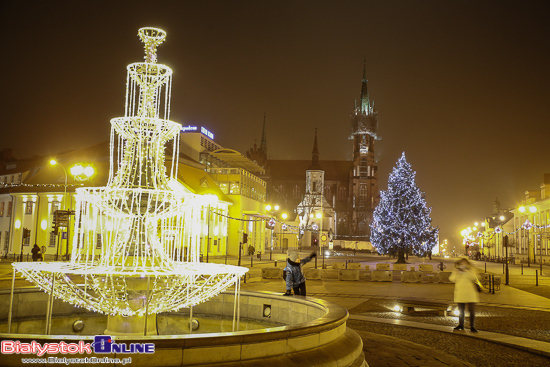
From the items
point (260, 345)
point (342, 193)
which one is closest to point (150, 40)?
point (260, 345)

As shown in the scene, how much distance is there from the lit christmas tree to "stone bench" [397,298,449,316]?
33.6 meters

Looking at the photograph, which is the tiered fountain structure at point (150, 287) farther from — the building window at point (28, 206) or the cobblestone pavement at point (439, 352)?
the building window at point (28, 206)

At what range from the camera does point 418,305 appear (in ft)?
61.5

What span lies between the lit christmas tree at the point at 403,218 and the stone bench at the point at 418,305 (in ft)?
110

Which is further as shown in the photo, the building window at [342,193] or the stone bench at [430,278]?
the building window at [342,193]

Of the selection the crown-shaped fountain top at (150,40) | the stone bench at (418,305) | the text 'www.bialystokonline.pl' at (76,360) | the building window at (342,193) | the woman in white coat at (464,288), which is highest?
the building window at (342,193)

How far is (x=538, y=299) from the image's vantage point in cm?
2106

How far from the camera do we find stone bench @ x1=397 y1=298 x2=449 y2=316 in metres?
17.1

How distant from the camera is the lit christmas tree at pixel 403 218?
2101 inches

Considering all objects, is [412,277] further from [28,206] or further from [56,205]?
[28,206]

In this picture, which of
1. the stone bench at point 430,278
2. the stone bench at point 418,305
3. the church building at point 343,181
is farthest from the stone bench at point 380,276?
the church building at point 343,181

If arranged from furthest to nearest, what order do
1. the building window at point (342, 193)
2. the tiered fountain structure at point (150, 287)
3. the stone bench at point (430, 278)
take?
1. the building window at point (342, 193)
2. the stone bench at point (430, 278)
3. the tiered fountain structure at point (150, 287)

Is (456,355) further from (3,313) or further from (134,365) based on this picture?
(3,313)

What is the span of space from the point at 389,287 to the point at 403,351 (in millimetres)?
16847
